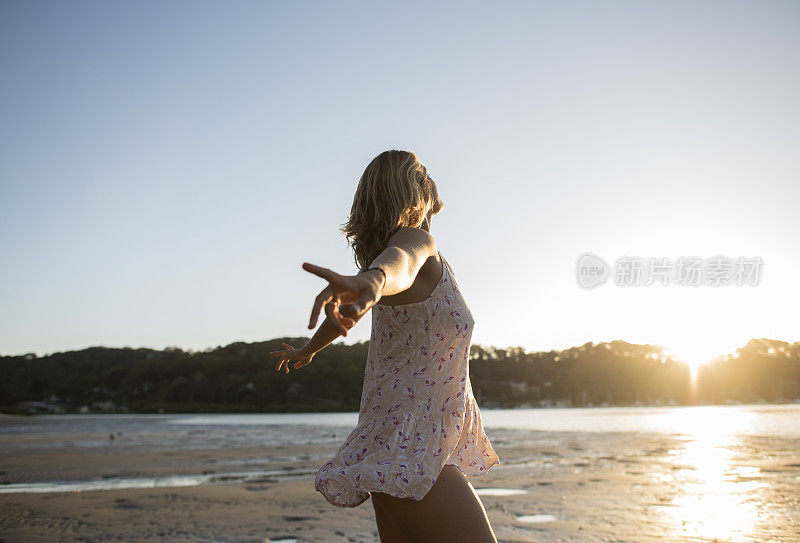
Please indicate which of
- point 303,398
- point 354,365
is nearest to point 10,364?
point 303,398

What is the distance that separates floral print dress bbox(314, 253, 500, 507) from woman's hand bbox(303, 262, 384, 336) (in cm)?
54

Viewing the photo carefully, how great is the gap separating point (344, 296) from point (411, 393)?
2.13 ft

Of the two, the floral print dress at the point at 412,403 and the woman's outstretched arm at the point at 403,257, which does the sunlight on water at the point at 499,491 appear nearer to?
the floral print dress at the point at 412,403

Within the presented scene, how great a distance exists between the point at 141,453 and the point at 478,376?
100934 mm

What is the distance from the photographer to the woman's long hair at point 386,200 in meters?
1.71

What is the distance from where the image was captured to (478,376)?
114 m

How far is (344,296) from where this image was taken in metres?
1.16

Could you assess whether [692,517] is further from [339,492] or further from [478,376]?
[478,376]

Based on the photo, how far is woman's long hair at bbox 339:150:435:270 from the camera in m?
1.71

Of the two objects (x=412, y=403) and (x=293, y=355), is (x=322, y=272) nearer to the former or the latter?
(x=412, y=403)

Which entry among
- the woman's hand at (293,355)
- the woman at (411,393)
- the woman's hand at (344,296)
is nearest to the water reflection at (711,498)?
the woman at (411,393)

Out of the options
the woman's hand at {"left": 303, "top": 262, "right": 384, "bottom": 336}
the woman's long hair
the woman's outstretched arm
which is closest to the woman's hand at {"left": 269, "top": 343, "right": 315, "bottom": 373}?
the woman's long hair

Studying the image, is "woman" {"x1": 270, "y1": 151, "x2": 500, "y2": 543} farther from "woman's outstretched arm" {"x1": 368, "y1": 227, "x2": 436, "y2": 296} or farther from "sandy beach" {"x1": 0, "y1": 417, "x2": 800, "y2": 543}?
"sandy beach" {"x1": 0, "y1": 417, "x2": 800, "y2": 543}

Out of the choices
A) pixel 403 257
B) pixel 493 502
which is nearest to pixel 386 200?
pixel 403 257
